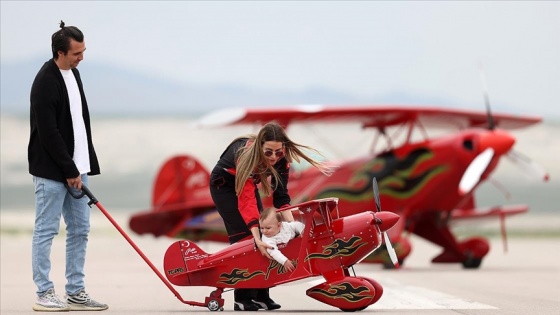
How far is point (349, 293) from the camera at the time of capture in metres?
7.55

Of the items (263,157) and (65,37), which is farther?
(263,157)

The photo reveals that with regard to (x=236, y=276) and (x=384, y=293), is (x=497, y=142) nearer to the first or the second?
(x=384, y=293)

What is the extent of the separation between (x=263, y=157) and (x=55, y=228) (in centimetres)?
138

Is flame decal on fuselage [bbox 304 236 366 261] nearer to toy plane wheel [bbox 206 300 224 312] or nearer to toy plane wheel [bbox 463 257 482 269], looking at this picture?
toy plane wheel [bbox 206 300 224 312]

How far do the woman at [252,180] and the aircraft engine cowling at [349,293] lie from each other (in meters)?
0.42

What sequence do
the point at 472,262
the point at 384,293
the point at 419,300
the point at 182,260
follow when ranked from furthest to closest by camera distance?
the point at 472,262
the point at 384,293
the point at 419,300
the point at 182,260

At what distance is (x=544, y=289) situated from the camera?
1124 cm

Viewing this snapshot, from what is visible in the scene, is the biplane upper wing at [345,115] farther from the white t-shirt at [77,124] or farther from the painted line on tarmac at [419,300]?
the white t-shirt at [77,124]

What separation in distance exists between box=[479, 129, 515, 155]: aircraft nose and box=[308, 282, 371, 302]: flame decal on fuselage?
977 cm

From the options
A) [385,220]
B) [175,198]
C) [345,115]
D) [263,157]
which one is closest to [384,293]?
[385,220]

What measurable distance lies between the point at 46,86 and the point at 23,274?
729 centimetres

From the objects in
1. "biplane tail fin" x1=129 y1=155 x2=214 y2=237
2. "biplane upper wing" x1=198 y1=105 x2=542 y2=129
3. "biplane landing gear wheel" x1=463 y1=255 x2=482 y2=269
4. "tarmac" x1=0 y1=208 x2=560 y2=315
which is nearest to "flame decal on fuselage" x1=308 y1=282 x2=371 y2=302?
"tarmac" x1=0 y1=208 x2=560 y2=315

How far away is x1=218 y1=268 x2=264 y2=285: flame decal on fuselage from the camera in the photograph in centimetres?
771

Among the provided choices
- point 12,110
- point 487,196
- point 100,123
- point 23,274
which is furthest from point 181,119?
point 23,274
